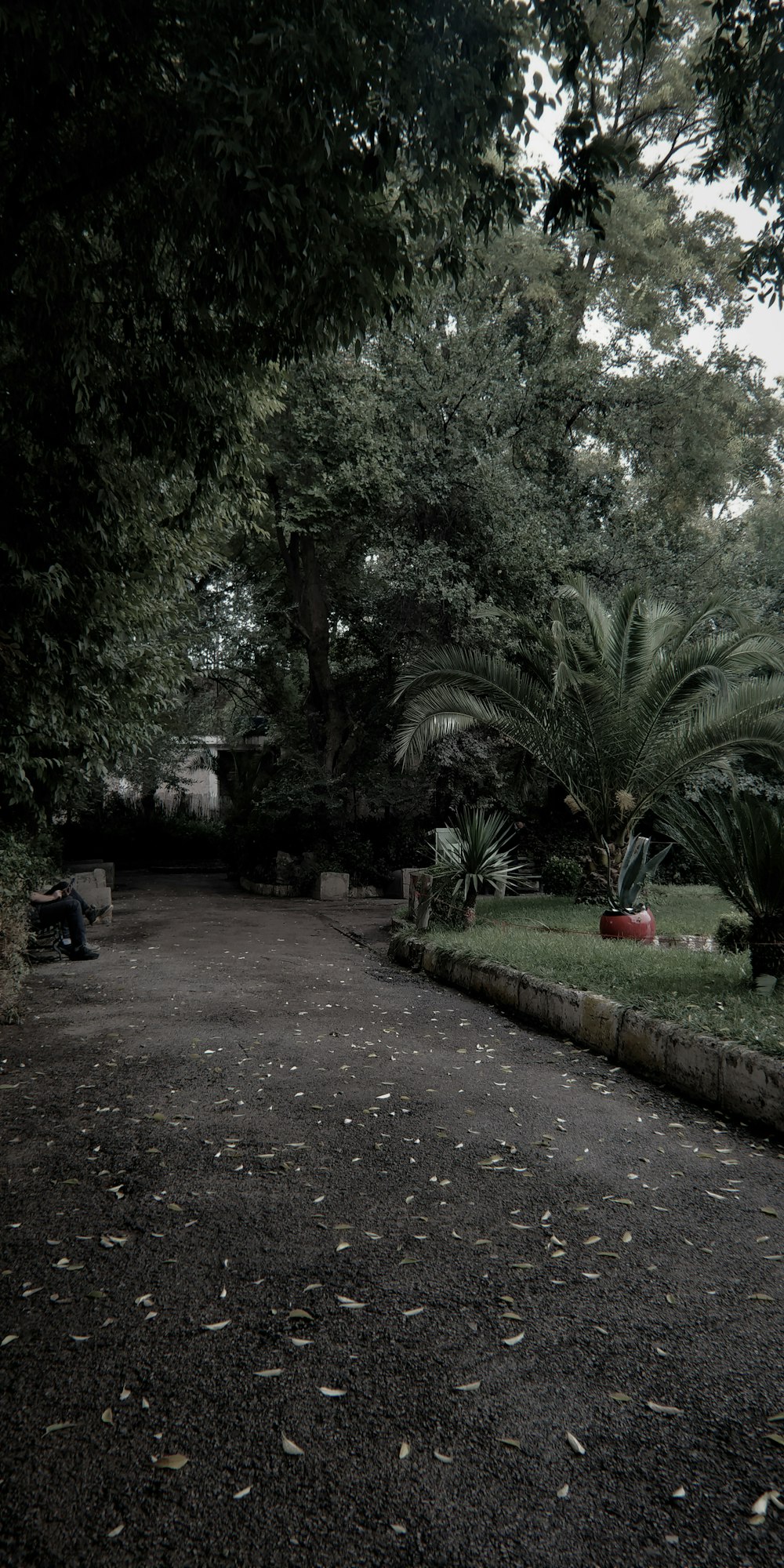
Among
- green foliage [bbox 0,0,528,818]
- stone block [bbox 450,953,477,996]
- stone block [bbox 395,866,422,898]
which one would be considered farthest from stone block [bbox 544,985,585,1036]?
stone block [bbox 395,866,422,898]

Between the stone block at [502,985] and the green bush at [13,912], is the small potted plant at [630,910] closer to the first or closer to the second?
the stone block at [502,985]

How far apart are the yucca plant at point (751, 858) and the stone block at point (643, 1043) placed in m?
1.02

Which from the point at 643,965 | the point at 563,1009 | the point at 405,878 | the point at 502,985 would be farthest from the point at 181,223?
the point at 405,878

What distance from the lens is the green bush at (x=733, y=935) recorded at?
8.61 metres

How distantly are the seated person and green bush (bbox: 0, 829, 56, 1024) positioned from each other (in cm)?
22

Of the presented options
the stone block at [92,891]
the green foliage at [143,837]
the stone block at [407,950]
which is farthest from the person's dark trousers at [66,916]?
the green foliage at [143,837]

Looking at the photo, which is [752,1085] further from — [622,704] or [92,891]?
[92,891]

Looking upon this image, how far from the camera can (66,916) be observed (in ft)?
32.4

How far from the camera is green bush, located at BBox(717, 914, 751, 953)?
8609 mm

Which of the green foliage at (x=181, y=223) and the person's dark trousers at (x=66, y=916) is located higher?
the green foliage at (x=181, y=223)

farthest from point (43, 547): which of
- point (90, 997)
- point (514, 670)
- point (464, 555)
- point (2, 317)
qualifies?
point (464, 555)

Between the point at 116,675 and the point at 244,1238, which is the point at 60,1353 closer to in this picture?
the point at 244,1238

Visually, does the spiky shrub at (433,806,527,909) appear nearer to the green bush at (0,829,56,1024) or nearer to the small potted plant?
the small potted plant

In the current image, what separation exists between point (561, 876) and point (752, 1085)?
37.7ft
